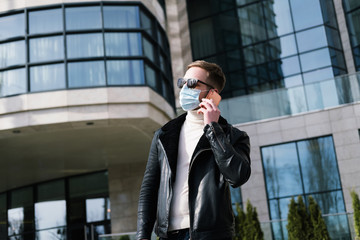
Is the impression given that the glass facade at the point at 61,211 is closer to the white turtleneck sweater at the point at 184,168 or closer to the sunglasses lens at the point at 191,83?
the white turtleneck sweater at the point at 184,168

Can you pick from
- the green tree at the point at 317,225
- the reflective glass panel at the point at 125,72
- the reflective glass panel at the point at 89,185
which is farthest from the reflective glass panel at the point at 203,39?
the green tree at the point at 317,225

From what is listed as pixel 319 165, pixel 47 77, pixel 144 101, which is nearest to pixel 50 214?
pixel 47 77

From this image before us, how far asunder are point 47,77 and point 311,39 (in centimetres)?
1540

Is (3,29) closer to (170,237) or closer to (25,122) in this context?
(25,122)

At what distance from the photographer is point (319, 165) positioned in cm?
1930

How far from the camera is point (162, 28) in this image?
54.9 ft

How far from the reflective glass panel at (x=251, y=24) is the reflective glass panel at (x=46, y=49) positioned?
541 inches

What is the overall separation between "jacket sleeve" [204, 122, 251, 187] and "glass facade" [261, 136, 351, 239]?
1725 centimetres

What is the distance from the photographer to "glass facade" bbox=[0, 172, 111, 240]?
20859 mm

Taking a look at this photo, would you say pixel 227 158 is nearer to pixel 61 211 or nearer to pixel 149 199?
pixel 149 199

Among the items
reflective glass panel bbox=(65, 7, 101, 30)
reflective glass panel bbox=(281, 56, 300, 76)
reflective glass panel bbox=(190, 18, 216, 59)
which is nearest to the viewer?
reflective glass panel bbox=(65, 7, 101, 30)

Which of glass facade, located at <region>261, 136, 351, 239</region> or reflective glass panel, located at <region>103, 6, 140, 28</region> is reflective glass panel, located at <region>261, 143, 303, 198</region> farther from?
reflective glass panel, located at <region>103, 6, 140, 28</region>

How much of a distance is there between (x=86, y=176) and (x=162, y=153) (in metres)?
19.0

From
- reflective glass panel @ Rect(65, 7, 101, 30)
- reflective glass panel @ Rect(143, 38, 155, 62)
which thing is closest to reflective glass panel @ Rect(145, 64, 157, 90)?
reflective glass panel @ Rect(143, 38, 155, 62)
